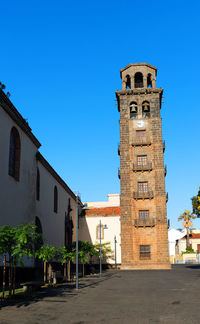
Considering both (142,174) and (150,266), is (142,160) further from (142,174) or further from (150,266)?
(150,266)

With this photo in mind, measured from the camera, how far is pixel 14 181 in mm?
23500

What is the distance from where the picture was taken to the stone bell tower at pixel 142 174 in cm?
4516

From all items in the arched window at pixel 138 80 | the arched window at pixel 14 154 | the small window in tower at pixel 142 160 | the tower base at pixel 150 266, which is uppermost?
the arched window at pixel 138 80

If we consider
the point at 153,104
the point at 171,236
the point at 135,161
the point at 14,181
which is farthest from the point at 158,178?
the point at 171,236

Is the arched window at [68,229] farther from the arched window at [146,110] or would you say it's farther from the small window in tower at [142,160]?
the arched window at [146,110]

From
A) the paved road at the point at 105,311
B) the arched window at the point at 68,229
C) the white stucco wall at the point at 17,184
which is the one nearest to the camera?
the paved road at the point at 105,311

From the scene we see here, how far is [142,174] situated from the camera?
47.2 m

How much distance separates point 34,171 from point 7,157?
6239 mm

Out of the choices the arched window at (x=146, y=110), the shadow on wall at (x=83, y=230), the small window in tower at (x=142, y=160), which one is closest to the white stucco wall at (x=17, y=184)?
the small window in tower at (x=142, y=160)

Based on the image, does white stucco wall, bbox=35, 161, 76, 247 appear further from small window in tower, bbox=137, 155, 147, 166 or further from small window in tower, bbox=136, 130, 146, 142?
small window in tower, bbox=136, 130, 146, 142

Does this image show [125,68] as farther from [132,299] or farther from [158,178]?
[132,299]

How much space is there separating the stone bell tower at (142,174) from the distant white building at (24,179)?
11384 mm

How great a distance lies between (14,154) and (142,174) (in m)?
25.6

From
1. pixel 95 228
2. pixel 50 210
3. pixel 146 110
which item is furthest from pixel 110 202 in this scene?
pixel 50 210
